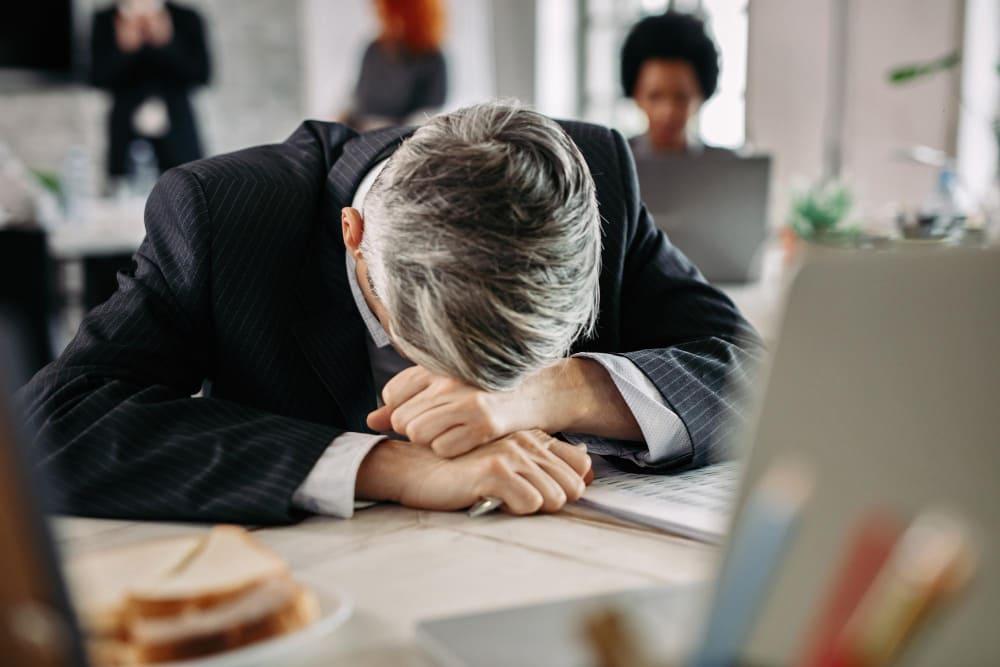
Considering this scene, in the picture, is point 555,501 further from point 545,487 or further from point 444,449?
point 444,449

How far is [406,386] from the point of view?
108 centimetres

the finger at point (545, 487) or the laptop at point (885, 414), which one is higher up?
the laptop at point (885, 414)

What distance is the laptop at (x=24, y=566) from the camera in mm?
348

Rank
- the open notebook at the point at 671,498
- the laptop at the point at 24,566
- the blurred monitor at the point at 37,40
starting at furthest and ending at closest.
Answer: the blurred monitor at the point at 37,40 < the open notebook at the point at 671,498 < the laptop at the point at 24,566

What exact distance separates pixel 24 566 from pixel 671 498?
0.72m

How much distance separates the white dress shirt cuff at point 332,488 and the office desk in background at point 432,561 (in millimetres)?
14

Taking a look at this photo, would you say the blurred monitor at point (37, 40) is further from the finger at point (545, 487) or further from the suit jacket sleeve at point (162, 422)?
the finger at point (545, 487)

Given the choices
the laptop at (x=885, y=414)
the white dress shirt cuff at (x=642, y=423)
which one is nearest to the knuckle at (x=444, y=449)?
the white dress shirt cuff at (x=642, y=423)

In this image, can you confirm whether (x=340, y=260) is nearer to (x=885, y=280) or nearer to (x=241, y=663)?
(x=241, y=663)

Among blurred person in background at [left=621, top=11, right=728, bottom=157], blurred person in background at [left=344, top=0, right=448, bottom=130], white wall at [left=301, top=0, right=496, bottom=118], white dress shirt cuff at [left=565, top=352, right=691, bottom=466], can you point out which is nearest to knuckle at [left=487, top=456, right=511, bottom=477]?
white dress shirt cuff at [left=565, top=352, right=691, bottom=466]

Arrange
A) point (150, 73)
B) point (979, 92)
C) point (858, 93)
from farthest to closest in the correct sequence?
point (150, 73) < point (858, 93) < point (979, 92)

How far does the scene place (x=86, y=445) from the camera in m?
1.00

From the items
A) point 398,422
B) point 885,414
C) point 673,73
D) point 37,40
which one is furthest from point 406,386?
point 37,40

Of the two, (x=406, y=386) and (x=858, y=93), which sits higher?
(x=858, y=93)
